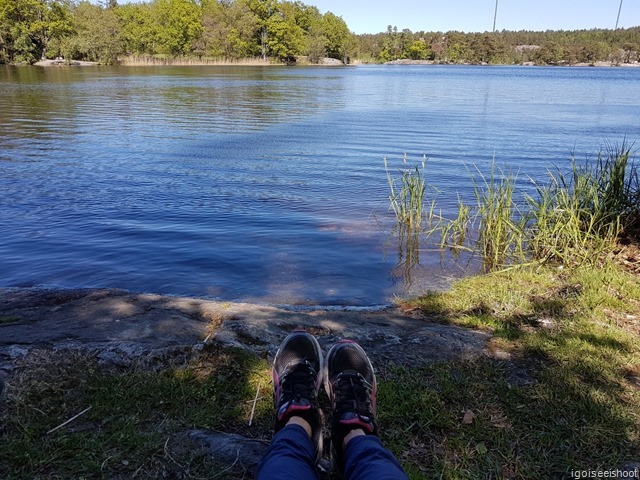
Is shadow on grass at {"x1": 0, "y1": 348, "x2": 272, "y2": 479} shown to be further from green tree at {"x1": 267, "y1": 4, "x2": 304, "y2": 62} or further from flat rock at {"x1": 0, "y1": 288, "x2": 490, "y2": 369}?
green tree at {"x1": 267, "y1": 4, "x2": 304, "y2": 62}

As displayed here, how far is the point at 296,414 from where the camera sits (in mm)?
2432

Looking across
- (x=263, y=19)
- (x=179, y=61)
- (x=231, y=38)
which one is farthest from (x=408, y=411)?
(x=263, y=19)

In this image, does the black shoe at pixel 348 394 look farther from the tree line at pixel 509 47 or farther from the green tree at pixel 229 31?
the tree line at pixel 509 47

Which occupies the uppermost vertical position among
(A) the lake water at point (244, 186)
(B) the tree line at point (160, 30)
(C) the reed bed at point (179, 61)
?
(B) the tree line at point (160, 30)

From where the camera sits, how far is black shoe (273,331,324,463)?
2.43m

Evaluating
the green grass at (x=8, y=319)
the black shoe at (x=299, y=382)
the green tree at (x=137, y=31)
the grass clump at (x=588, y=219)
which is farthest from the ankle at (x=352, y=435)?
the green tree at (x=137, y=31)

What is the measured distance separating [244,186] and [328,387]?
906 cm

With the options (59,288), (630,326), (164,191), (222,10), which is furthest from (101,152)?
(222,10)

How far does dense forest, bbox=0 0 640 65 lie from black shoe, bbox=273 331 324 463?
84904 millimetres

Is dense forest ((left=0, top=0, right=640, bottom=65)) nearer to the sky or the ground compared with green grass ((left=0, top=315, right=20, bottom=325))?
nearer to the sky

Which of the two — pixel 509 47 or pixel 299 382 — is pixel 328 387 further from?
pixel 509 47

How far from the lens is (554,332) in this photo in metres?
3.76

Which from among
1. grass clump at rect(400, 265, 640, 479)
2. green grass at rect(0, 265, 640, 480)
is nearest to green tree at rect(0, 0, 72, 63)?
green grass at rect(0, 265, 640, 480)

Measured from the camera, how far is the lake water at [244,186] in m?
Result: 6.63
